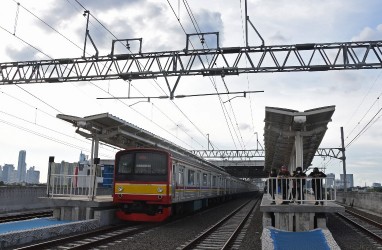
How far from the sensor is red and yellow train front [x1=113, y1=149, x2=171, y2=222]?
604 inches

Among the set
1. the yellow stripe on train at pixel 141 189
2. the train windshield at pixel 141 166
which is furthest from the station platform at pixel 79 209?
the train windshield at pixel 141 166

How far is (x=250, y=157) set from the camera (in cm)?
5834

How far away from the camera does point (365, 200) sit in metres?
31.2

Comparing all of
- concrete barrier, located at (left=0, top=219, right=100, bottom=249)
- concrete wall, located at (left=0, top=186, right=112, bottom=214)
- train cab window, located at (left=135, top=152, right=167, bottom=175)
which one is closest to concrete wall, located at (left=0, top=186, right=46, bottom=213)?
concrete wall, located at (left=0, top=186, right=112, bottom=214)

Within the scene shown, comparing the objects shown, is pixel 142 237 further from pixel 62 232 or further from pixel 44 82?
pixel 44 82

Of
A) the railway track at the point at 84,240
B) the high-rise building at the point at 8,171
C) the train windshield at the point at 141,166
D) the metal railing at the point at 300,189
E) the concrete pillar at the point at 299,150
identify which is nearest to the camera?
the railway track at the point at 84,240

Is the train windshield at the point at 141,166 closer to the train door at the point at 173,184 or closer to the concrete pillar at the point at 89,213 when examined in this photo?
the train door at the point at 173,184

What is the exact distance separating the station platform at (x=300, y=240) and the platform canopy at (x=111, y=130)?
24.2ft

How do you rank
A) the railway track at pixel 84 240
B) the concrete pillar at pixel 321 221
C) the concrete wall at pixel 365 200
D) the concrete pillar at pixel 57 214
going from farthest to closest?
the concrete wall at pixel 365 200
the concrete pillar at pixel 57 214
the concrete pillar at pixel 321 221
the railway track at pixel 84 240

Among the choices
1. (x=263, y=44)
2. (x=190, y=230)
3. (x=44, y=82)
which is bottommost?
(x=190, y=230)

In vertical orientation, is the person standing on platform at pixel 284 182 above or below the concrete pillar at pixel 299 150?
below

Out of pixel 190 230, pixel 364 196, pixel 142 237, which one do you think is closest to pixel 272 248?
pixel 142 237

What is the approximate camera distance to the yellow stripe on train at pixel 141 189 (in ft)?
50.2

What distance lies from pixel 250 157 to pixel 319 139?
3953 centimetres
